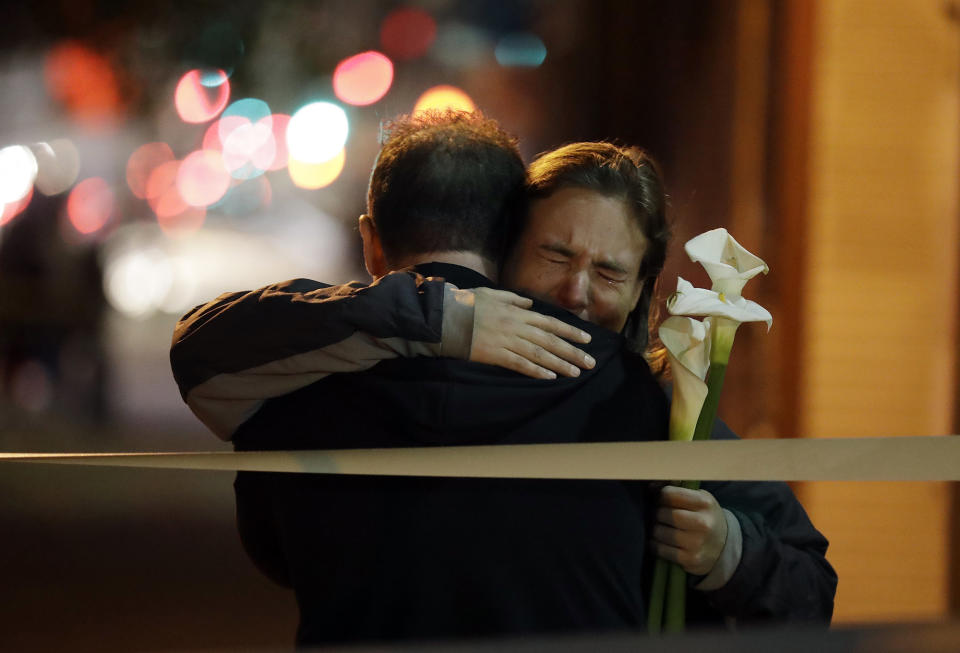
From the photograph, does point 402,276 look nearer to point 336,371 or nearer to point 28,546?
point 336,371

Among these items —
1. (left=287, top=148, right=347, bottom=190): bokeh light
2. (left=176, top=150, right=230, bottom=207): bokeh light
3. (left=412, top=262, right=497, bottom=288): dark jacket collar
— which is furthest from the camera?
(left=176, top=150, right=230, bottom=207): bokeh light

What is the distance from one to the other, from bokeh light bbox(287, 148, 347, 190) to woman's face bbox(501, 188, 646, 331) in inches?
421

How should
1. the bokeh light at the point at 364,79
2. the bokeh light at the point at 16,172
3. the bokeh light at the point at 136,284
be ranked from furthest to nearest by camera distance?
the bokeh light at the point at 136,284 < the bokeh light at the point at 16,172 < the bokeh light at the point at 364,79

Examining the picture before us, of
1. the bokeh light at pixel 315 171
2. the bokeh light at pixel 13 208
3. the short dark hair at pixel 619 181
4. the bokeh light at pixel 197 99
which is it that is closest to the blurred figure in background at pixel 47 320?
the bokeh light at pixel 13 208

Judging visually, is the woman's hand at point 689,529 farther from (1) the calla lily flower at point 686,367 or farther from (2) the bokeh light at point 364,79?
(2) the bokeh light at point 364,79

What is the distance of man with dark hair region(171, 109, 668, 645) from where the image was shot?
1350 millimetres

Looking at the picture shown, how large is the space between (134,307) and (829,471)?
577 inches

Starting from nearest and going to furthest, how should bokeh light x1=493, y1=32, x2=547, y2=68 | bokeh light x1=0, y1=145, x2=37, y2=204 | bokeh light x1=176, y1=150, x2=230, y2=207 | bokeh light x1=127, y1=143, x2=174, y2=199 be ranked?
bokeh light x1=493, y1=32, x2=547, y2=68
bokeh light x1=0, y1=145, x2=37, y2=204
bokeh light x1=127, y1=143, x2=174, y2=199
bokeh light x1=176, y1=150, x2=230, y2=207

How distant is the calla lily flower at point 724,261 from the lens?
58.7 inches

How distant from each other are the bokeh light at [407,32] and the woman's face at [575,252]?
7573 mm

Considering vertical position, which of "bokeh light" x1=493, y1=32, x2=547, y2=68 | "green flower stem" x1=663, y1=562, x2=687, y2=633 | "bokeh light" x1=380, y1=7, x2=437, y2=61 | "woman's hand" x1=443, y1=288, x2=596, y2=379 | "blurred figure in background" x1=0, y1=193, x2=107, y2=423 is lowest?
"blurred figure in background" x1=0, y1=193, x2=107, y2=423

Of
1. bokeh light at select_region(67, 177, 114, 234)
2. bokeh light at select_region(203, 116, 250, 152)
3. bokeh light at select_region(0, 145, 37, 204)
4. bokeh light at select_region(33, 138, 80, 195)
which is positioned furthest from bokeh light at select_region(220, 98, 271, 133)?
bokeh light at select_region(0, 145, 37, 204)

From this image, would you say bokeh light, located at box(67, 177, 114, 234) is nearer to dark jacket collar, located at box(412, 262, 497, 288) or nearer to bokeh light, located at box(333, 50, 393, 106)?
bokeh light, located at box(333, 50, 393, 106)

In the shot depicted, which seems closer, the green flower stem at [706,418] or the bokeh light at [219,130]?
the green flower stem at [706,418]
